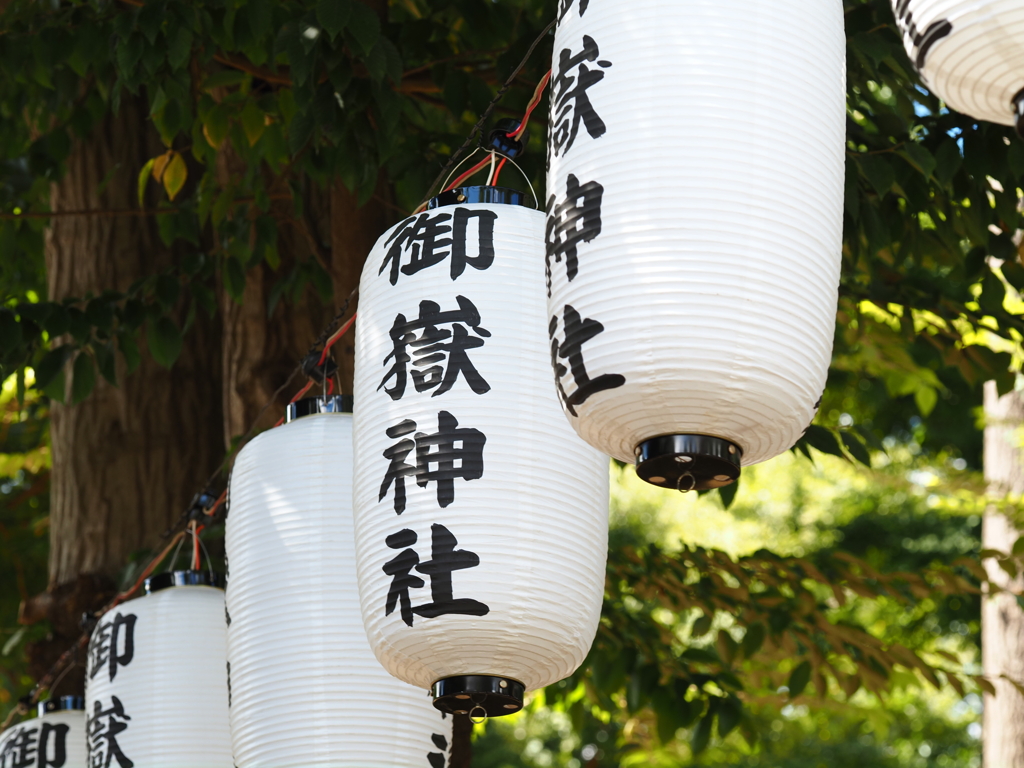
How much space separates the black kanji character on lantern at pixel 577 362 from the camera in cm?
153

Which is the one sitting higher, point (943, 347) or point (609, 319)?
point (943, 347)

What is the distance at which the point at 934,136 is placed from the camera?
10.1ft

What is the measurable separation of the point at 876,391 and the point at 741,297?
8951mm

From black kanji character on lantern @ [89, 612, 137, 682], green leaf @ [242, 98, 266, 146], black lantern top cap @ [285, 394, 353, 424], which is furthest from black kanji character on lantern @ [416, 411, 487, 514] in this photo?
green leaf @ [242, 98, 266, 146]

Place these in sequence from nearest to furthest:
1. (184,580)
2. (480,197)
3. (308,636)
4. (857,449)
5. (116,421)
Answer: (480,197) → (308,636) → (184,580) → (857,449) → (116,421)

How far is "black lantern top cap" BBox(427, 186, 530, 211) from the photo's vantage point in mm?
2025

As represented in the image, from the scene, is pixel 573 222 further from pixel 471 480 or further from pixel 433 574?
pixel 433 574

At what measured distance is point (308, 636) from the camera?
2170mm

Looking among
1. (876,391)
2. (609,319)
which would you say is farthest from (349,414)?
(876,391)

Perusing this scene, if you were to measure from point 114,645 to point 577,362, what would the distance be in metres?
1.71

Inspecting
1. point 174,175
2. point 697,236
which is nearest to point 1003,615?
point 174,175

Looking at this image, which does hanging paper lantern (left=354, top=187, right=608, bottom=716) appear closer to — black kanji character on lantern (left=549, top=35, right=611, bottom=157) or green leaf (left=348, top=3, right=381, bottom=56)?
black kanji character on lantern (left=549, top=35, right=611, bottom=157)

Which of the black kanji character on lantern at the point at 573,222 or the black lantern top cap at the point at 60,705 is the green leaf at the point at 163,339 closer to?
the black lantern top cap at the point at 60,705

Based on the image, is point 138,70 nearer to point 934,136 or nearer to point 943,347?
point 934,136
